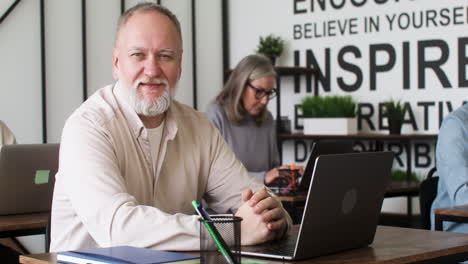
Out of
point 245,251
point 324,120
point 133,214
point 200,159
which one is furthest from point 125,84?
point 324,120

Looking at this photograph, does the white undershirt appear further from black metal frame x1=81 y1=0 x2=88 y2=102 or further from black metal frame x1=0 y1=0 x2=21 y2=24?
black metal frame x1=81 y1=0 x2=88 y2=102

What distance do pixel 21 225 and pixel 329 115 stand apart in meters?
3.57

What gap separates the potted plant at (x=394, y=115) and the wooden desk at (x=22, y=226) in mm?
3416

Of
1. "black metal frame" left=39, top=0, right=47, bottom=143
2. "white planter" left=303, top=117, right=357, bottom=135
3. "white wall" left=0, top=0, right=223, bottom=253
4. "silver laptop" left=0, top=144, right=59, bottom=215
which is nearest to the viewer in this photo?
"silver laptop" left=0, top=144, right=59, bottom=215

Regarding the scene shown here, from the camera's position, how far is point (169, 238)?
6.16ft

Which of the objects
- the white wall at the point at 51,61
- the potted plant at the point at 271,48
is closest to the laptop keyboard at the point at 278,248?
the white wall at the point at 51,61

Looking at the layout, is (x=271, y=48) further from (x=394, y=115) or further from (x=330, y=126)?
(x=394, y=115)

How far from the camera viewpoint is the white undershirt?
2348 millimetres

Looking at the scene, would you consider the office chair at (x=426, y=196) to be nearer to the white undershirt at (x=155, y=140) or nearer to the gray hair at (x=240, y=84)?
the gray hair at (x=240, y=84)

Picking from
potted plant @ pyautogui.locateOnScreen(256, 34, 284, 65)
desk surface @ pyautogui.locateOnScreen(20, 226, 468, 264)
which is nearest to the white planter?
potted plant @ pyautogui.locateOnScreen(256, 34, 284, 65)

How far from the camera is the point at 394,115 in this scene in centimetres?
576

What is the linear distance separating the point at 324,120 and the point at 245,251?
4257 mm

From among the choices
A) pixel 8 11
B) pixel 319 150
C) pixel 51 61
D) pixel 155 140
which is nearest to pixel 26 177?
pixel 155 140

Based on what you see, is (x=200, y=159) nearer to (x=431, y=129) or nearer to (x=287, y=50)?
(x=431, y=129)
